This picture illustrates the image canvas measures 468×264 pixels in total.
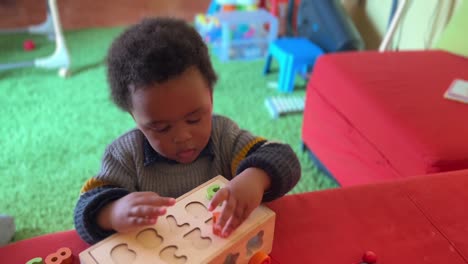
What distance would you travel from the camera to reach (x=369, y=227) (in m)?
0.68

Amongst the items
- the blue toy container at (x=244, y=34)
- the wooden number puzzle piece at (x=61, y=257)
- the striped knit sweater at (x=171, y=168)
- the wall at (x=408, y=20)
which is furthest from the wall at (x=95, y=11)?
the wooden number puzzle piece at (x=61, y=257)

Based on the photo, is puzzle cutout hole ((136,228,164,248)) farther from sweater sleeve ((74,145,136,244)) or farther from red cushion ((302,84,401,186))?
red cushion ((302,84,401,186))

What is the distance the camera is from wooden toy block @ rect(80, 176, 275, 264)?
1.66 ft

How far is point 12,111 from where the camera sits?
6.10ft

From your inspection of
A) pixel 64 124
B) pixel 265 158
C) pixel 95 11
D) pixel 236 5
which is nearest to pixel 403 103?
pixel 265 158

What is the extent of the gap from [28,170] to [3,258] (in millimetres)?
987

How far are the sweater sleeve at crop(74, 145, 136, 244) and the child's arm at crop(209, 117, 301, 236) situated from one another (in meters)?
0.16

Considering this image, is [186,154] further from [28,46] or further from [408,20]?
[28,46]

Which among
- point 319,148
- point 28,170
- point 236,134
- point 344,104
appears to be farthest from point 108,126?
point 236,134

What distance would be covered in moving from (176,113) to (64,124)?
1370 millimetres

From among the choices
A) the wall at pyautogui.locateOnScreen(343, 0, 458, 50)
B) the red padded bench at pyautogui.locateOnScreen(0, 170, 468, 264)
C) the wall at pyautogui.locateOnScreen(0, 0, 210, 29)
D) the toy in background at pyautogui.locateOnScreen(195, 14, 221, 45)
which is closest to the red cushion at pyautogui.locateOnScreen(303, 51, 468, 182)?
the red padded bench at pyautogui.locateOnScreen(0, 170, 468, 264)

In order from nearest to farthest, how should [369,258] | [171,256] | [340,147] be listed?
[171,256] → [369,258] → [340,147]

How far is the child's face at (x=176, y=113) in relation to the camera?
585mm

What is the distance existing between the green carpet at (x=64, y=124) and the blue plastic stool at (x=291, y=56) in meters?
0.07
